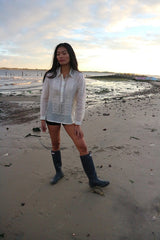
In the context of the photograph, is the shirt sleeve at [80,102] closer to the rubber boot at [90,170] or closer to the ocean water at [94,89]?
the rubber boot at [90,170]

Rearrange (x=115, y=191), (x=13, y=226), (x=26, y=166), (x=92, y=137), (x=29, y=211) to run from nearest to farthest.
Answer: (x=13, y=226), (x=29, y=211), (x=115, y=191), (x=26, y=166), (x=92, y=137)

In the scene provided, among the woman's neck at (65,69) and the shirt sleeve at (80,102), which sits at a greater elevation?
the woman's neck at (65,69)

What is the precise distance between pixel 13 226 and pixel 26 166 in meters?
1.45

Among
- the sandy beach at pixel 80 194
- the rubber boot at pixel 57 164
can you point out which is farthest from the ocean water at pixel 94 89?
the rubber boot at pixel 57 164

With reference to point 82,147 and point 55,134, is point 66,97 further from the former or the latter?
point 82,147

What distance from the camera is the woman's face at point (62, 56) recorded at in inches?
105

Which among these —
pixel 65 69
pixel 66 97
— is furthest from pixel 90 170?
pixel 65 69

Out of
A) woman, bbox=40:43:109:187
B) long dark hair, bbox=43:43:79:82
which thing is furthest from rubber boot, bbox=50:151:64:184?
long dark hair, bbox=43:43:79:82

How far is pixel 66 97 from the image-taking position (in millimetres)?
2691

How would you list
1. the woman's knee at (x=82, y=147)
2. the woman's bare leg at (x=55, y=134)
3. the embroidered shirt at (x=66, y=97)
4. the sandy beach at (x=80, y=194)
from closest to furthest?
the sandy beach at (x=80, y=194) → the embroidered shirt at (x=66, y=97) → the woman's knee at (x=82, y=147) → the woman's bare leg at (x=55, y=134)

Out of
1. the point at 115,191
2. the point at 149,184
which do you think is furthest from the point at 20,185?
the point at 149,184

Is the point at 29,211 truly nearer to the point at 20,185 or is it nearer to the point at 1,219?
the point at 1,219

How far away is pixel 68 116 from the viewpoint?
8.99 ft

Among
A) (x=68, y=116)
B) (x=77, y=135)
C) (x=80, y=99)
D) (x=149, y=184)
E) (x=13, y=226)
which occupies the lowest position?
(x=13, y=226)
